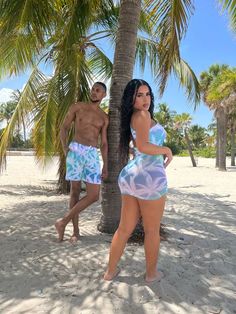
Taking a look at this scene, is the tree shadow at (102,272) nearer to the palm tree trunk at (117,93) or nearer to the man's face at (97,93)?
the palm tree trunk at (117,93)

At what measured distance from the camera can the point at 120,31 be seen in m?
5.30

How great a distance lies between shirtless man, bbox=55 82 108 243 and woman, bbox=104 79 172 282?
1.20m

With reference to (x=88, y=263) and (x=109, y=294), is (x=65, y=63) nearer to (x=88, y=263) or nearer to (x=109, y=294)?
(x=88, y=263)

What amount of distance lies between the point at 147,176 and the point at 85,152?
1.54m

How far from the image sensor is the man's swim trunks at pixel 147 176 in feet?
10.9

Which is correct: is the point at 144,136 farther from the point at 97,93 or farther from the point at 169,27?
the point at 169,27

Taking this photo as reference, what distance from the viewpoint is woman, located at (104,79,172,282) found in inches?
130

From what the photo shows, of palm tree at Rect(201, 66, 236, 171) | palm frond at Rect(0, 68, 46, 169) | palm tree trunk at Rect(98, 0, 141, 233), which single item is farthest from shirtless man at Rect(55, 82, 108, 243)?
palm tree at Rect(201, 66, 236, 171)

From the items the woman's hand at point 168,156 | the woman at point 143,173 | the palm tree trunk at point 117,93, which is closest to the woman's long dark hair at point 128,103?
the woman at point 143,173

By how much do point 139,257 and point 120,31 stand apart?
9.44 feet

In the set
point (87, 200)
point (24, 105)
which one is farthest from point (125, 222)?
point (24, 105)

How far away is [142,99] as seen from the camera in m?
3.43

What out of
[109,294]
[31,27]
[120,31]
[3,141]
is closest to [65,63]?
[31,27]

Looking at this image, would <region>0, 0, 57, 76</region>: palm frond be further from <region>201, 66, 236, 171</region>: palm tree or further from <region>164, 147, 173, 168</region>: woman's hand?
<region>201, 66, 236, 171</region>: palm tree
